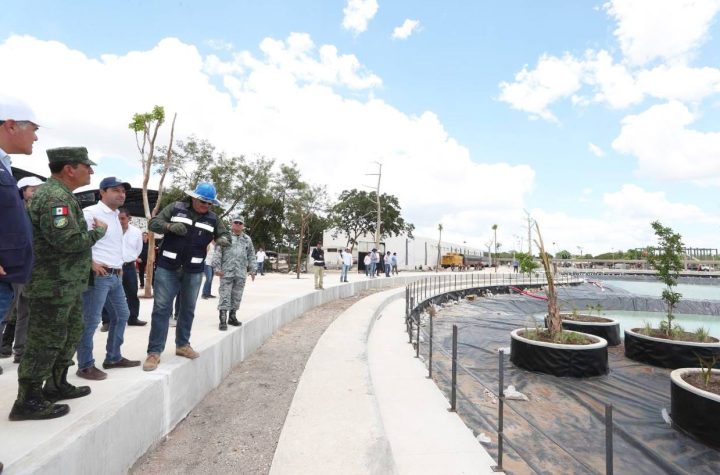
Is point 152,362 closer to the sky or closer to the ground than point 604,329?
closer to the sky

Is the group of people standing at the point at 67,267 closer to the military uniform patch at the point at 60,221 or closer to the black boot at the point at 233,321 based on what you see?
the military uniform patch at the point at 60,221

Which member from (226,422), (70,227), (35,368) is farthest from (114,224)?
(226,422)

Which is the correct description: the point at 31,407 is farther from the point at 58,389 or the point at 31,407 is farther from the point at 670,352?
the point at 670,352

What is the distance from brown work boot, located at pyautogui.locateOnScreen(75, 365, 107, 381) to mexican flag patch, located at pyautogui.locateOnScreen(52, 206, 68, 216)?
1.45 m

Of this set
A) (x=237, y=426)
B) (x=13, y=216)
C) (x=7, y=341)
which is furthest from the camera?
(x=7, y=341)

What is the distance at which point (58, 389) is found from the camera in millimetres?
2586

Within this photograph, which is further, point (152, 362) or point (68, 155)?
point (152, 362)

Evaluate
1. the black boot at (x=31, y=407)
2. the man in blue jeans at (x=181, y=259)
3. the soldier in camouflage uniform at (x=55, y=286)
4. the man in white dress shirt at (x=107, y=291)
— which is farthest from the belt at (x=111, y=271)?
the black boot at (x=31, y=407)

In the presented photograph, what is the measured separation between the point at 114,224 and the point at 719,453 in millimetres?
6793

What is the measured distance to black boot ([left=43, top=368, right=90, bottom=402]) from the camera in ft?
8.40

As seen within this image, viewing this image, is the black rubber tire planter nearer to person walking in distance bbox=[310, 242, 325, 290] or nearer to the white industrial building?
person walking in distance bbox=[310, 242, 325, 290]

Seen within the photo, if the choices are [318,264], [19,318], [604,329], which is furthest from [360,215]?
[19,318]

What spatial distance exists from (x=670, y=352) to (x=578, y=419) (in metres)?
3.85

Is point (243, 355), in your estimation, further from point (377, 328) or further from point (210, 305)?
point (377, 328)
